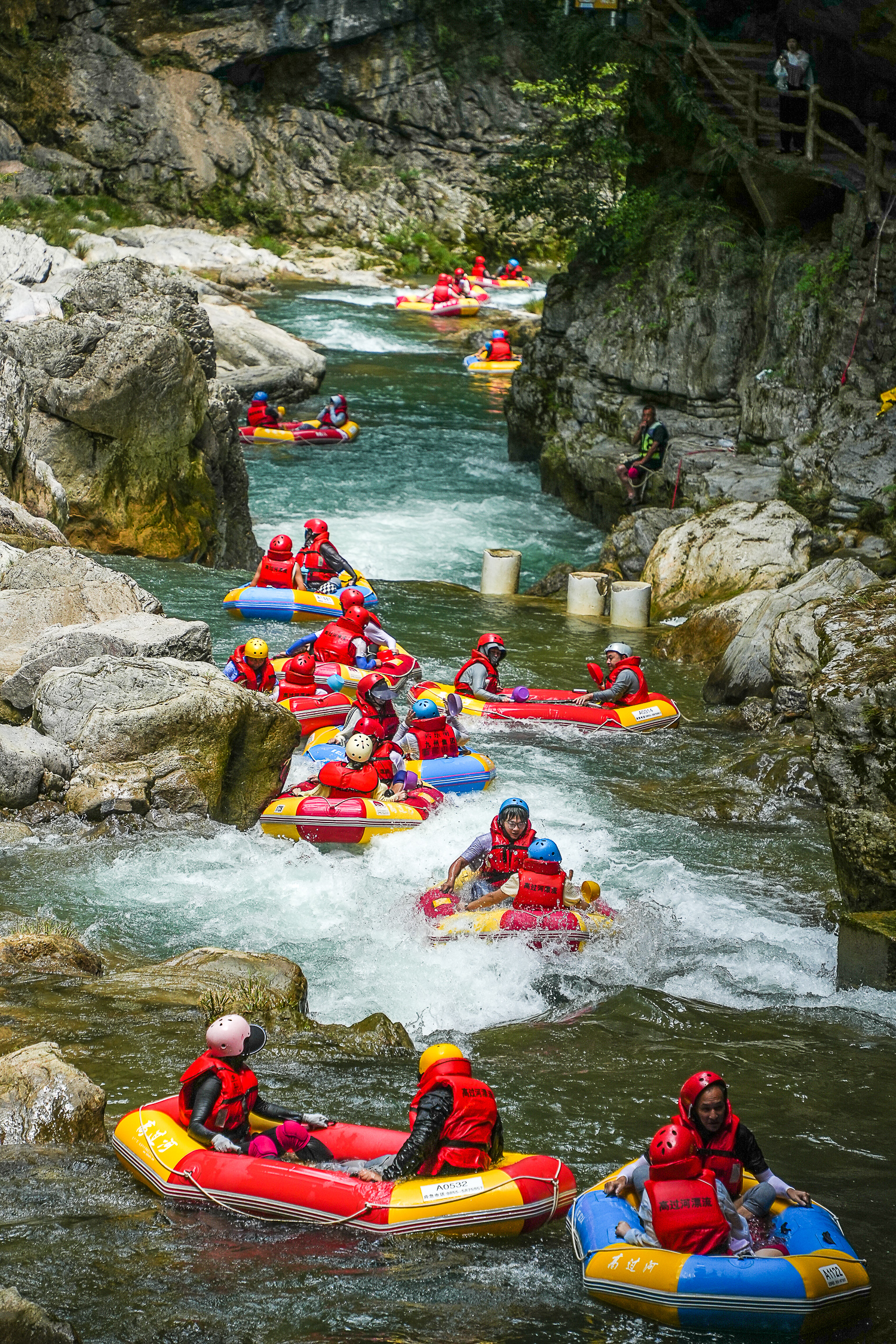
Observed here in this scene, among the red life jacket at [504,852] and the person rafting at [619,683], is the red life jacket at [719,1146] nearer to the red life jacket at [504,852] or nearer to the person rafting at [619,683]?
the red life jacket at [504,852]

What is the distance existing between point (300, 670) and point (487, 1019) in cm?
601

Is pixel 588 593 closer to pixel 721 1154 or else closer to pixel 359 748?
pixel 359 748

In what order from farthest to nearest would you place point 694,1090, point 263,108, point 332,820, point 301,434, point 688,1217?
point 263,108, point 301,434, point 332,820, point 694,1090, point 688,1217

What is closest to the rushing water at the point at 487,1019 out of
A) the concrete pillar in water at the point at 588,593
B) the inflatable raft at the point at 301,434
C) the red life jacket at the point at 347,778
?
the red life jacket at the point at 347,778

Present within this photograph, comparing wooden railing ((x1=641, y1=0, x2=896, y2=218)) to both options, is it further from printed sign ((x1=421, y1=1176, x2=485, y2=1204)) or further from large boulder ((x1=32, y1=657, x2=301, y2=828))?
printed sign ((x1=421, y1=1176, x2=485, y2=1204))

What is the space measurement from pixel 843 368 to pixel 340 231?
30579mm

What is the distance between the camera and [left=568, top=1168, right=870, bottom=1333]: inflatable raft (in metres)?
5.00

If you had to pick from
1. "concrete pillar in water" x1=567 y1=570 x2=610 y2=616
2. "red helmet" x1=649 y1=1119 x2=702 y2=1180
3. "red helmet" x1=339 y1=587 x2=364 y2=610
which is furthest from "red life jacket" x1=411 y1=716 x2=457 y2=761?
"red helmet" x1=649 y1=1119 x2=702 y2=1180

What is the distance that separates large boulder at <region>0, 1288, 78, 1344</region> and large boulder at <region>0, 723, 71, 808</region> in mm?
6451

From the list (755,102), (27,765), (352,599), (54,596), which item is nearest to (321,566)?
(352,599)

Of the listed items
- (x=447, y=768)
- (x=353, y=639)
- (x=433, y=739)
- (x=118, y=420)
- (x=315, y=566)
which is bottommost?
(x=447, y=768)

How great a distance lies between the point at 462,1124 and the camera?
5672 mm

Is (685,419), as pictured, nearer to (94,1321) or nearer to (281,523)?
(281,523)

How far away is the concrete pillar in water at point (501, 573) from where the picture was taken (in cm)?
1884
